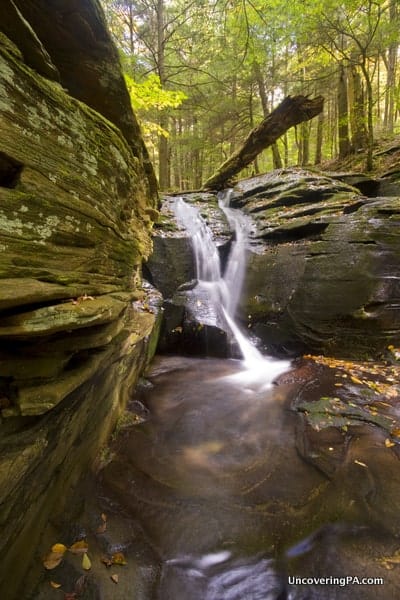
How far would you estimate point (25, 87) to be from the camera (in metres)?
2.11

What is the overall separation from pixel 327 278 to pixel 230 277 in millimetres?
2674

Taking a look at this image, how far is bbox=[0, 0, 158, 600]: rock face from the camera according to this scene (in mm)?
1970

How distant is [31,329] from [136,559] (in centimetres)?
215

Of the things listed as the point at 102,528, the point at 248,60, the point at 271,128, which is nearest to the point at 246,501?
the point at 102,528

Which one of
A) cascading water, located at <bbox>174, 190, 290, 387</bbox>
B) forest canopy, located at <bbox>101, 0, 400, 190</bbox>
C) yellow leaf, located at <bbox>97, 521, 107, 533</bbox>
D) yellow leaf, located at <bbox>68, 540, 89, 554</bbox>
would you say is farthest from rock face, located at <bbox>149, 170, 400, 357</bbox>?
yellow leaf, located at <bbox>68, 540, 89, 554</bbox>

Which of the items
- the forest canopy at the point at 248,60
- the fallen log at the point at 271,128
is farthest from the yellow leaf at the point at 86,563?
the fallen log at the point at 271,128

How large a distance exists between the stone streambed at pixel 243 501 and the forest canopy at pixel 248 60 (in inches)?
301

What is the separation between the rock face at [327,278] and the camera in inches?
258

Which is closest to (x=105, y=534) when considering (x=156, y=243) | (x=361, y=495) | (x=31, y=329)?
(x=31, y=329)

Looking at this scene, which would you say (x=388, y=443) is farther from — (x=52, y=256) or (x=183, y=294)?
(x=183, y=294)

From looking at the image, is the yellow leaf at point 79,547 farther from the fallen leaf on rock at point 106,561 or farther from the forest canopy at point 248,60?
the forest canopy at point 248,60

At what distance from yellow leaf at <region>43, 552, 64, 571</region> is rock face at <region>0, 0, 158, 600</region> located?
201 millimetres

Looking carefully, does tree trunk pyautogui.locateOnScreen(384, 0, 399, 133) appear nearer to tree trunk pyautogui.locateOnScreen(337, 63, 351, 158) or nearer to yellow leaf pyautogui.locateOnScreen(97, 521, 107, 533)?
tree trunk pyautogui.locateOnScreen(337, 63, 351, 158)

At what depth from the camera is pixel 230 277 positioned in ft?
28.5
